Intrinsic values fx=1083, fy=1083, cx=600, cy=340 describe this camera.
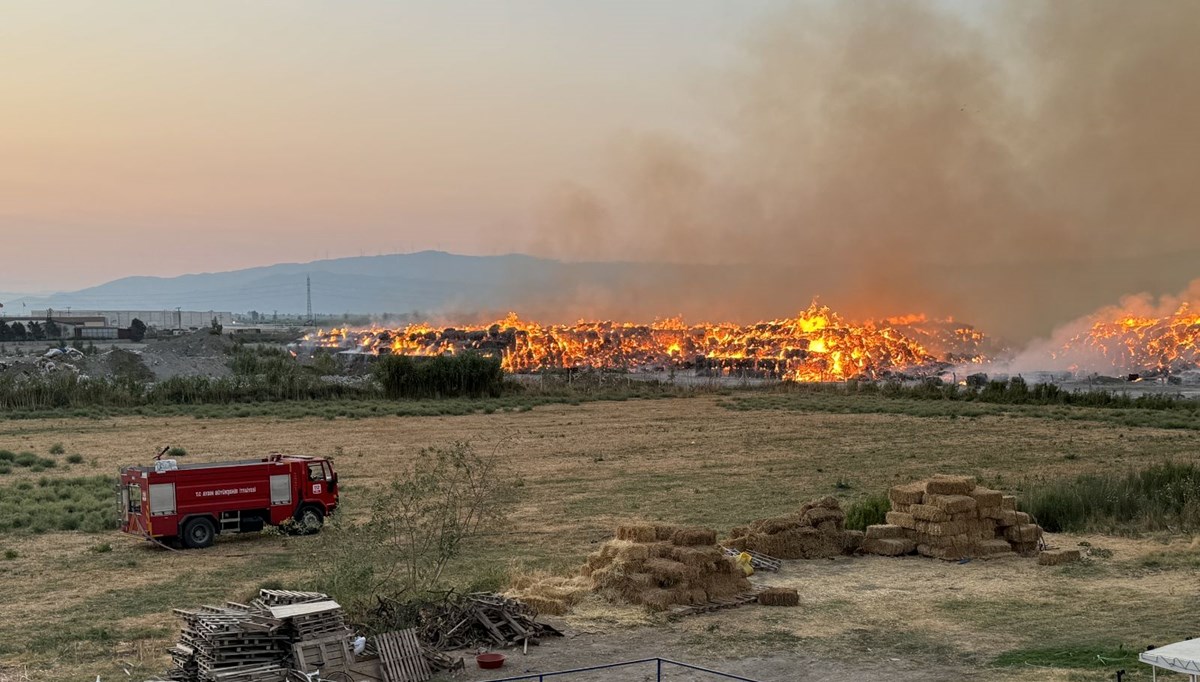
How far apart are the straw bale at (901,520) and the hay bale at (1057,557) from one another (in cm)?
225

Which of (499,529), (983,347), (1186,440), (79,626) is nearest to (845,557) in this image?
(499,529)

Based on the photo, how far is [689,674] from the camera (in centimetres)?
1259

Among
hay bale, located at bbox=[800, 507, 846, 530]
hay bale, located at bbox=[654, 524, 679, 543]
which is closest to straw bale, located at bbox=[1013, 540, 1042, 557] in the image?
hay bale, located at bbox=[800, 507, 846, 530]

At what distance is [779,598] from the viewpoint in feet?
52.9

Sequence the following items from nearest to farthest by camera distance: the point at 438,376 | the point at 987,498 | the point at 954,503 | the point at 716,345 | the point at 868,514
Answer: the point at 954,503 → the point at 987,498 → the point at 868,514 → the point at 438,376 → the point at 716,345

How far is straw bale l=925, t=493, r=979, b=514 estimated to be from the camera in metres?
19.4

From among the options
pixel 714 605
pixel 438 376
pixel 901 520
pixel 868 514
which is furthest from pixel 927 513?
pixel 438 376

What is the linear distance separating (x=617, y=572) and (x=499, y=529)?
6.68 meters

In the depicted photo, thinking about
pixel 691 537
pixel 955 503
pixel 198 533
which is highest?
pixel 955 503

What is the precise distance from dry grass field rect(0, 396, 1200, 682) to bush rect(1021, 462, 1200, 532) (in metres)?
1.34

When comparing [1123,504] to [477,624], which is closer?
[477,624]

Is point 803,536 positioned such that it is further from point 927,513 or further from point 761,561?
point 927,513

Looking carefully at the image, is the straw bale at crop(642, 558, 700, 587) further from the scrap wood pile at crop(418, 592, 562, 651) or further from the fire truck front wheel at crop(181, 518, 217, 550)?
the fire truck front wheel at crop(181, 518, 217, 550)

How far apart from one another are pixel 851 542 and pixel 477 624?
8.56m
